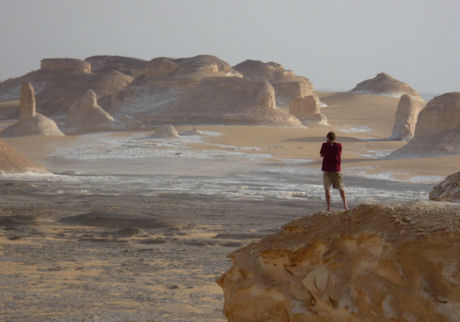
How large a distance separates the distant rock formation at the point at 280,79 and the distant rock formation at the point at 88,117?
1879 centimetres

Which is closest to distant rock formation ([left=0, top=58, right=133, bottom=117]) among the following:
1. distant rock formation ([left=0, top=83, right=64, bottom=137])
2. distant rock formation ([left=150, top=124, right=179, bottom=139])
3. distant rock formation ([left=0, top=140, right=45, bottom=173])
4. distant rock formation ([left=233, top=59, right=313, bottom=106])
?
distant rock formation ([left=233, top=59, right=313, bottom=106])

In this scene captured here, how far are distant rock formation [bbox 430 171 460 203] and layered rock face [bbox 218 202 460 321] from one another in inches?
197

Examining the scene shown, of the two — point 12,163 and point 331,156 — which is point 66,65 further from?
point 331,156

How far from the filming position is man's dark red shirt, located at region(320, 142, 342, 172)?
7707mm

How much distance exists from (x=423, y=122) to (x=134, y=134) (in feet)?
52.7

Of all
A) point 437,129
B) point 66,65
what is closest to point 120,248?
point 437,129

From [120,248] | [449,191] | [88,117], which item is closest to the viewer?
[120,248]

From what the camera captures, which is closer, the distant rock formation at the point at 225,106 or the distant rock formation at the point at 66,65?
the distant rock formation at the point at 225,106

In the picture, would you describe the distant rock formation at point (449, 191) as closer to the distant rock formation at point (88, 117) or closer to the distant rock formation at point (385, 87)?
the distant rock formation at point (88, 117)

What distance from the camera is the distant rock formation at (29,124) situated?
34250 millimetres

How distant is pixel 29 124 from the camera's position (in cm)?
3456

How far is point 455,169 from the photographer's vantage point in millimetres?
19156

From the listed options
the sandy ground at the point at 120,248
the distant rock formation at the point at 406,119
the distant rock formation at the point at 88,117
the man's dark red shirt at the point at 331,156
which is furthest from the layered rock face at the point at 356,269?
the distant rock formation at the point at 88,117

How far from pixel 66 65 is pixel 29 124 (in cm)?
3803
